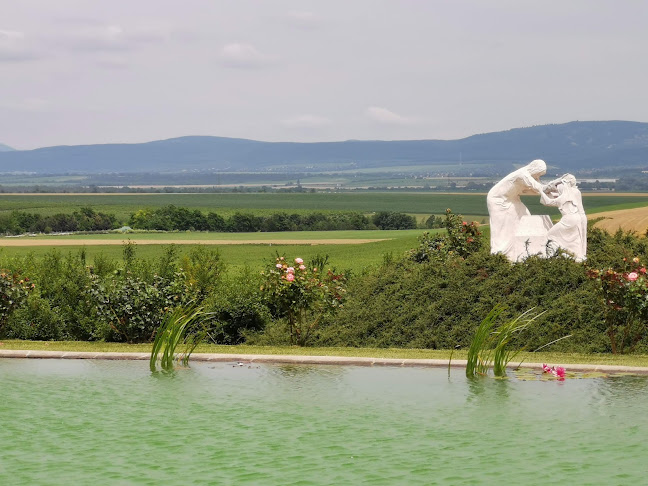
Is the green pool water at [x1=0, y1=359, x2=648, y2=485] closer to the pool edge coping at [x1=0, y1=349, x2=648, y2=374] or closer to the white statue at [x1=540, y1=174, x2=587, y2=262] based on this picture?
the pool edge coping at [x1=0, y1=349, x2=648, y2=374]

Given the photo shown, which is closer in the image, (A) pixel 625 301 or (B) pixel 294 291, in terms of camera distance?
(A) pixel 625 301

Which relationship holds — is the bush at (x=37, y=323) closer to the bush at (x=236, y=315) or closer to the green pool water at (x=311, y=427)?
the bush at (x=236, y=315)

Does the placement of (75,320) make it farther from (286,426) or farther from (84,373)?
(286,426)

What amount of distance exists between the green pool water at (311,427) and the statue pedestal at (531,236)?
6.73 m

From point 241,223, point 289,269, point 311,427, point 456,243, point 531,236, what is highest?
point 241,223

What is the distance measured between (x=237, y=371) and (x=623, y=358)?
17.8ft

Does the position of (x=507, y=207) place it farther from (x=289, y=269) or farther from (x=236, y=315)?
(x=236, y=315)

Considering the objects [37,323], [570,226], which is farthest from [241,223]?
[570,226]

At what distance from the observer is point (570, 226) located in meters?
19.1

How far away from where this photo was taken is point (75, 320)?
18516 mm

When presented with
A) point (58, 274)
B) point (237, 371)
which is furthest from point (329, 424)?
point (58, 274)

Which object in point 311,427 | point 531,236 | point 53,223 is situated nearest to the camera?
point 311,427

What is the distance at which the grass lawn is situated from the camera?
46.8ft

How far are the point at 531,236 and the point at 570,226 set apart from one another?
772 millimetres
